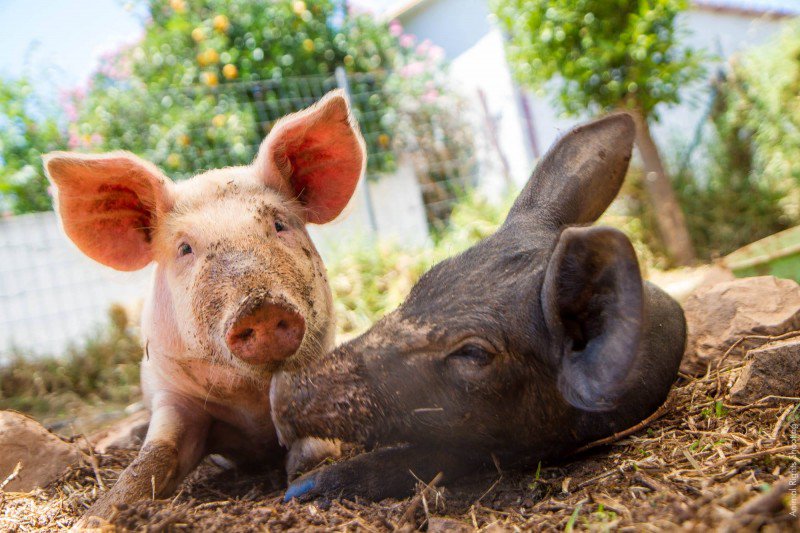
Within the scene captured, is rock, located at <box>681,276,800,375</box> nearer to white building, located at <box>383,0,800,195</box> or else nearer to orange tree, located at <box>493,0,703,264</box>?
orange tree, located at <box>493,0,703,264</box>

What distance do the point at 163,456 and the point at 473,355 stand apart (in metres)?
1.42

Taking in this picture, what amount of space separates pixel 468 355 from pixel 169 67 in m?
10.8

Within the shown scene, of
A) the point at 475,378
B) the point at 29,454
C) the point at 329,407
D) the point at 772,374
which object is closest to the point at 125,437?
the point at 29,454

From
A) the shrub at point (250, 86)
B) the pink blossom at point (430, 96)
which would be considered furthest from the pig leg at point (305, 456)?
the pink blossom at point (430, 96)

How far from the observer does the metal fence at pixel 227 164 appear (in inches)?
353

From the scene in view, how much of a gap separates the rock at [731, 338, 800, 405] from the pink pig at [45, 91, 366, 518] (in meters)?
1.82

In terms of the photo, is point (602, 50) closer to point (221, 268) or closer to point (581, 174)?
point (581, 174)

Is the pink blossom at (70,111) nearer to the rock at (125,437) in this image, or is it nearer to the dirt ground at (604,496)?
the rock at (125,437)

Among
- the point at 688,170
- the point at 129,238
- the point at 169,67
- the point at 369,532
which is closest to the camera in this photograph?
the point at 369,532

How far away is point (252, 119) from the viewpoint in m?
10.2

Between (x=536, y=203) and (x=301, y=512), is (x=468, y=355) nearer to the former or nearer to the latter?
(x=301, y=512)

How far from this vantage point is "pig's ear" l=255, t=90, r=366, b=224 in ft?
10.6

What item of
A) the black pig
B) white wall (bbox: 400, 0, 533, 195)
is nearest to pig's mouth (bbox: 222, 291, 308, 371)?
the black pig

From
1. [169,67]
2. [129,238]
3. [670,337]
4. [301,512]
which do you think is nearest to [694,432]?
[670,337]
